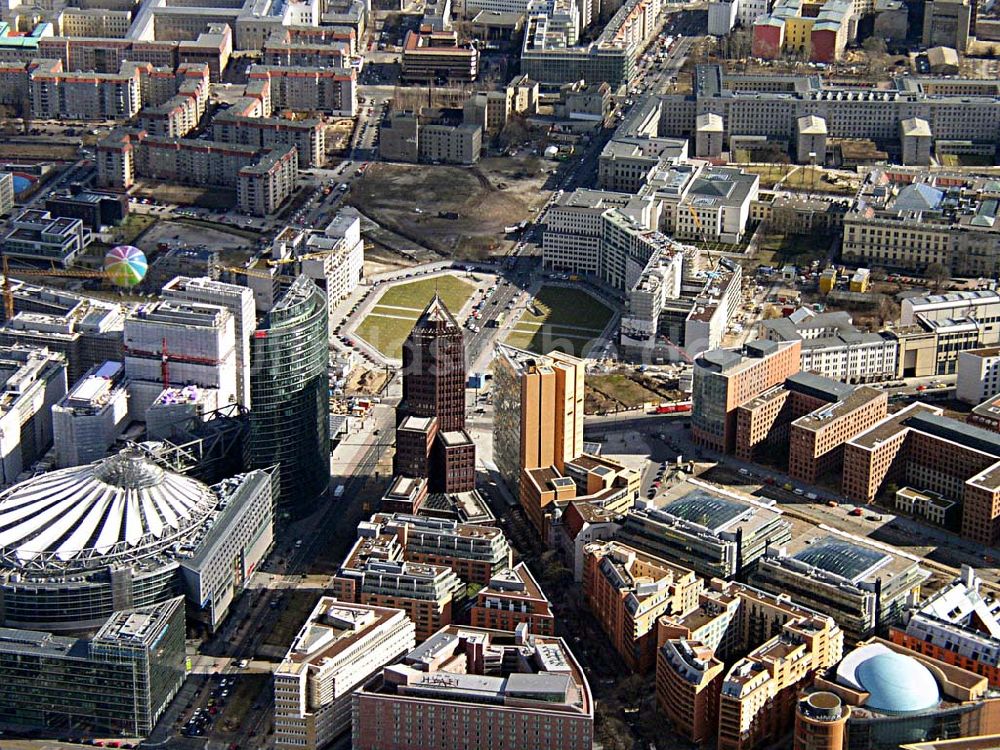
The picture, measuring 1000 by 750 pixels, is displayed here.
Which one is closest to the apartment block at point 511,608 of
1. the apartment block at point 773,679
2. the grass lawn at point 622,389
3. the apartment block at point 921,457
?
the apartment block at point 773,679

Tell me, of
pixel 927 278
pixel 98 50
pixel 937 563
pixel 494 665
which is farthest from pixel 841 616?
pixel 98 50

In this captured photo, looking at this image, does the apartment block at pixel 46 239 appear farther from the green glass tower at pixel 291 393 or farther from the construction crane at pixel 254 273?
the green glass tower at pixel 291 393

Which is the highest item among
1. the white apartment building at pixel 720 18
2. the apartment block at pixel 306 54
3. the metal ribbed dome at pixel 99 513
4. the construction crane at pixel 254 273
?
the white apartment building at pixel 720 18

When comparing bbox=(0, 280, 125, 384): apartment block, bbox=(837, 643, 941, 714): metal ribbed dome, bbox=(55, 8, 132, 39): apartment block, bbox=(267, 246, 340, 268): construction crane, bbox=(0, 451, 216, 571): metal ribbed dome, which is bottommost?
bbox=(837, 643, 941, 714): metal ribbed dome

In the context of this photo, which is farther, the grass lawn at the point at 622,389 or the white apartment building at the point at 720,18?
the white apartment building at the point at 720,18

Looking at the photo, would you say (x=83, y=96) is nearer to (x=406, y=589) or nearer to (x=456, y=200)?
(x=456, y=200)

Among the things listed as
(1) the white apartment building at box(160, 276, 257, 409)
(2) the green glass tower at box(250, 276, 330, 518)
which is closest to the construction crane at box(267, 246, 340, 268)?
(1) the white apartment building at box(160, 276, 257, 409)

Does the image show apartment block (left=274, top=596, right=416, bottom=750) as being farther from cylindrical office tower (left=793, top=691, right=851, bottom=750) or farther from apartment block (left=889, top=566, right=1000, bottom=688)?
apartment block (left=889, top=566, right=1000, bottom=688)
